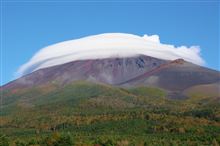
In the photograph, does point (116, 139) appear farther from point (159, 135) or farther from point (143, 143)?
point (159, 135)

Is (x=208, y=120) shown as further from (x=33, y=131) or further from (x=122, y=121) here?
(x=33, y=131)

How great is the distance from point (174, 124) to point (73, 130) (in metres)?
34.3

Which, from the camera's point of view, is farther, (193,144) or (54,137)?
(193,144)

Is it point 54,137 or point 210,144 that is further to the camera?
point 210,144

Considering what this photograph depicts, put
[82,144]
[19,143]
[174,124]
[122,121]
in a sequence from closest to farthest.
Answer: [82,144], [19,143], [174,124], [122,121]

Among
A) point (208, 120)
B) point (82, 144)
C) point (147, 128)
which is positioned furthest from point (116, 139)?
point (208, 120)

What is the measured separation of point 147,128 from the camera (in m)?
187

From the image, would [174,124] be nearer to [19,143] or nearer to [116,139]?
[116,139]

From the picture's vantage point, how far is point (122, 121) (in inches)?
7805

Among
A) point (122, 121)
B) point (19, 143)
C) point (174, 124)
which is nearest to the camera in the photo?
point (19, 143)

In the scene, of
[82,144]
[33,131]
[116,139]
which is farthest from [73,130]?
[82,144]

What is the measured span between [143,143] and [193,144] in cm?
1258

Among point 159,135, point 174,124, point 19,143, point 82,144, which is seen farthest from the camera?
point 174,124

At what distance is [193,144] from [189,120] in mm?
47869
